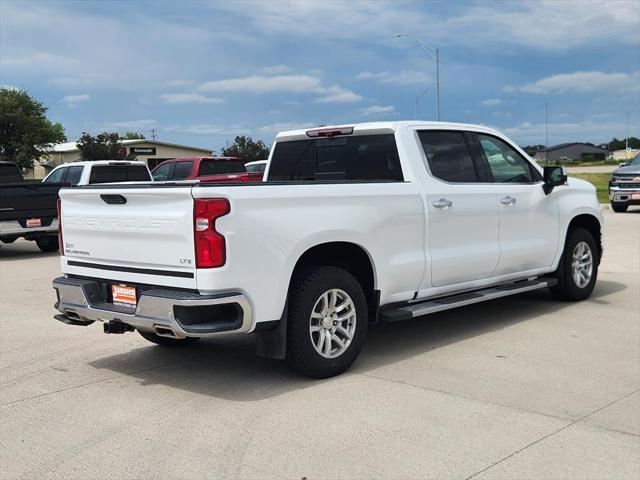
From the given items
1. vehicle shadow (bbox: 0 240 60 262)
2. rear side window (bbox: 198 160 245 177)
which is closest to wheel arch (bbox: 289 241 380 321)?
vehicle shadow (bbox: 0 240 60 262)

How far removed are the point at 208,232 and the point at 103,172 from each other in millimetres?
12935

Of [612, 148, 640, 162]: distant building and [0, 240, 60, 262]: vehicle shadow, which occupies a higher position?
[612, 148, 640, 162]: distant building

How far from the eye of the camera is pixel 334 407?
4.77 meters

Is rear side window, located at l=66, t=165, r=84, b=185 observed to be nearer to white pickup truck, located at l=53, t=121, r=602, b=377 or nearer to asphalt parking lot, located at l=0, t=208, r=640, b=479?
asphalt parking lot, located at l=0, t=208, r=640, b=479

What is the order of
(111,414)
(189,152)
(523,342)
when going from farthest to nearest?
(189,152), (523,342), (111,414)

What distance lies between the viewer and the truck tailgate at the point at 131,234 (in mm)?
4793

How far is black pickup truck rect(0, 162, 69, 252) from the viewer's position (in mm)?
13727

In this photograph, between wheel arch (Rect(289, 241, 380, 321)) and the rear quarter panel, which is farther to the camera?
wheel arch (Rect(289, 241, 380, 321))

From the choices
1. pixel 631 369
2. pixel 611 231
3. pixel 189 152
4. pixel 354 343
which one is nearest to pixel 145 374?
pixel 354 343

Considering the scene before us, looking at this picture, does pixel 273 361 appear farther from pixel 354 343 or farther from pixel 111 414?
pixel 111 414

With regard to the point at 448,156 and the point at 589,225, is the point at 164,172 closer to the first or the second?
the point at 589,225

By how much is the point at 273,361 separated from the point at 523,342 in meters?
2.25

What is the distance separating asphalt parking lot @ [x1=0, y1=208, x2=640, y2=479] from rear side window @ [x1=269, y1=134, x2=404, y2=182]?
61.9 inches

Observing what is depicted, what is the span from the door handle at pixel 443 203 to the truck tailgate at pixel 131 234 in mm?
2376
